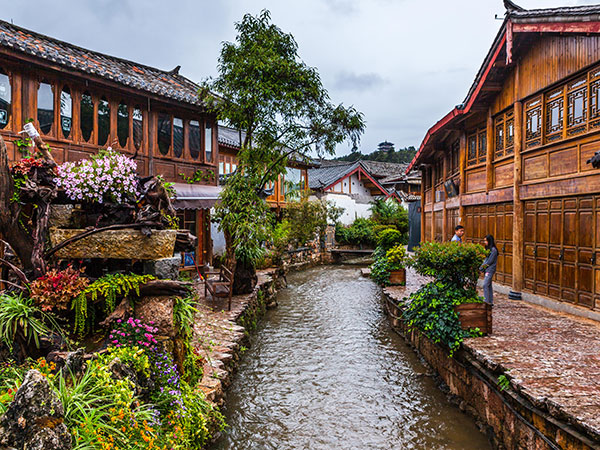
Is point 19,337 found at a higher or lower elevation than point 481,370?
higher

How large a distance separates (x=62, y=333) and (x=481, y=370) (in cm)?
506

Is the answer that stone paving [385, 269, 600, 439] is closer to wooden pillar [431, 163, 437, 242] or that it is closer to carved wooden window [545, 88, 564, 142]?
carved wooden window [545, 88, 564, 142]

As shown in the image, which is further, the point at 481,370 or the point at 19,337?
the point at 481,370

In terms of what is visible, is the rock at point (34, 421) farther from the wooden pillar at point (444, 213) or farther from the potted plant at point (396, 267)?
the wooden pillar at point (444, 213)

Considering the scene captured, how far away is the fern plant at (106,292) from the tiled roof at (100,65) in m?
7.08

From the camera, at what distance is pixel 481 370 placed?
560cm

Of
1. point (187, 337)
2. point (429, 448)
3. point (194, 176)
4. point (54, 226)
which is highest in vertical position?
point (194, 176)

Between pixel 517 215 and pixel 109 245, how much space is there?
9.06 meters

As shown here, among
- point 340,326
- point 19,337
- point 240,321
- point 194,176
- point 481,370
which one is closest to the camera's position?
point 19,337

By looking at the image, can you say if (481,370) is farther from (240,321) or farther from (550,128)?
(550,128)

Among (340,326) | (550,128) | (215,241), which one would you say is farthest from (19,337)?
(215,241)

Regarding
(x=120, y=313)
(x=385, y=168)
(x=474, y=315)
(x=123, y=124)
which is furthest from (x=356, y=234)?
(x=120, y=313)

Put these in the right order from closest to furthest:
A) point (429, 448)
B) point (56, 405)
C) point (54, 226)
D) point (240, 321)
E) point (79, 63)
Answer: point (56, 405)
point (54, 226)
point (429, 448)
point (240, 321)
point (79, 63)

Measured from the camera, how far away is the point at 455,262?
22.7ft
